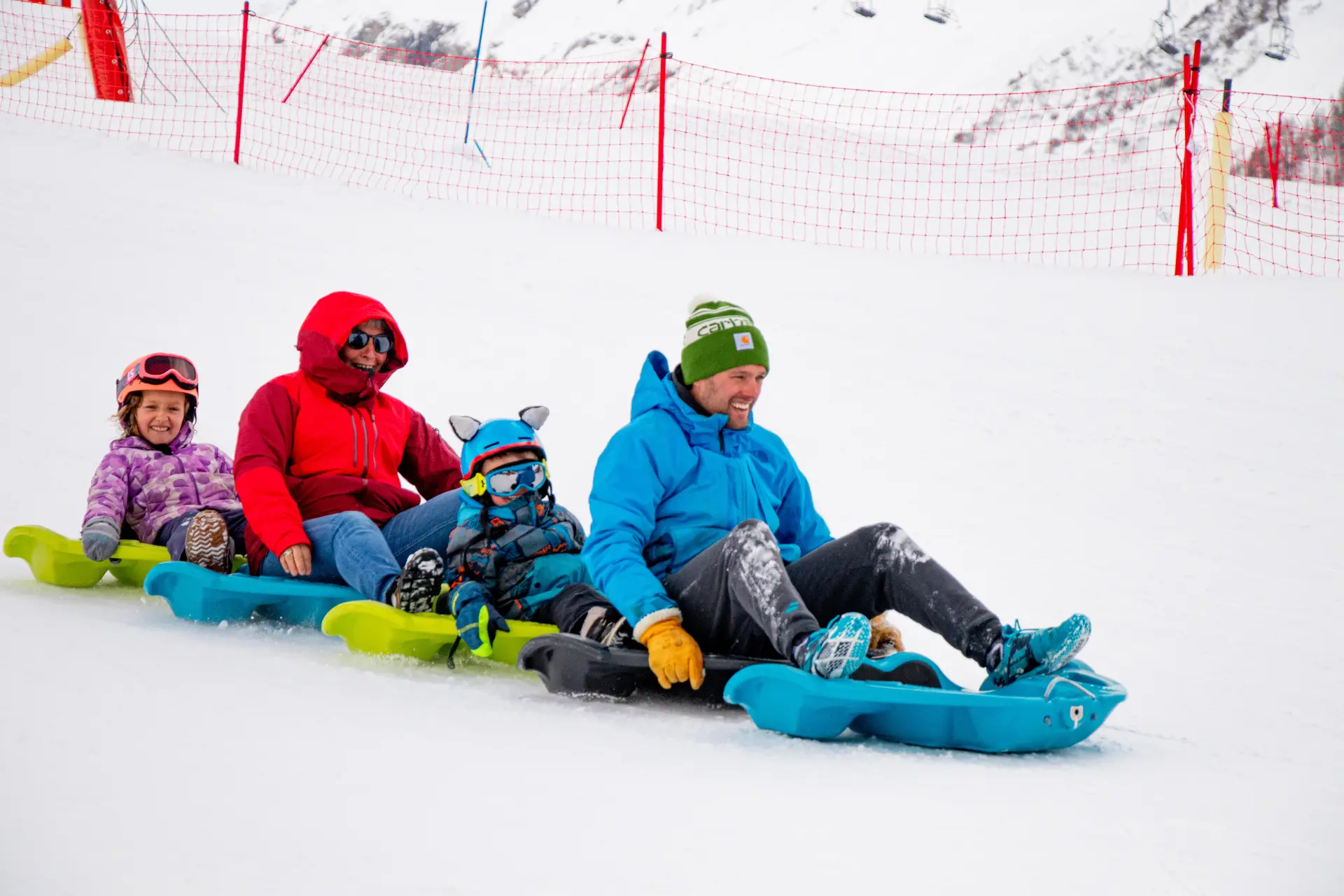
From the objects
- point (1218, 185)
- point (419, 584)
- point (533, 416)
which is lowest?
point (419, 584)

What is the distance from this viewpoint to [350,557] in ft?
10.6

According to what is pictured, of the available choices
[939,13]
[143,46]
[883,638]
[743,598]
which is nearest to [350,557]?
[743,598]

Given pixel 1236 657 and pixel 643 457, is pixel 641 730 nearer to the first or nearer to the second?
pixel 643 457

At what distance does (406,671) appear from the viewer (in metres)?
2.88

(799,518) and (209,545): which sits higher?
(799,518)

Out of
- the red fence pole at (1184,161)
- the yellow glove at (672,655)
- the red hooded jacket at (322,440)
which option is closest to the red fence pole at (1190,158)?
the red fence pole at (1184,161)

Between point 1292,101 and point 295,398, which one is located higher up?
point 1292,101

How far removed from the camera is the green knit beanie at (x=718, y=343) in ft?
9.16

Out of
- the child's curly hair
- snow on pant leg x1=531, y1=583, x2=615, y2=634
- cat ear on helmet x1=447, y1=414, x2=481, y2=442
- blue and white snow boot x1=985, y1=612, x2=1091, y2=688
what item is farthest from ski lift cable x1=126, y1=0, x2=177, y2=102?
blue and white snow boot x1=985, y1=612, x2=1091, y2=688

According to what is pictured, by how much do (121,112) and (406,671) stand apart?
10.8m

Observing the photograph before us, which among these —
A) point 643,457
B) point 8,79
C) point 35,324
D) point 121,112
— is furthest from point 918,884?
point 8,79

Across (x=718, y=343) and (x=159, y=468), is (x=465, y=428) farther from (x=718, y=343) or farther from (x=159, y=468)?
(x=159, y=468)

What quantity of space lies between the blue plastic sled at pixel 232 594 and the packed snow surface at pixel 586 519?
3.6 inches

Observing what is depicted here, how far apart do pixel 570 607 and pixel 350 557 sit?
2.40ft
